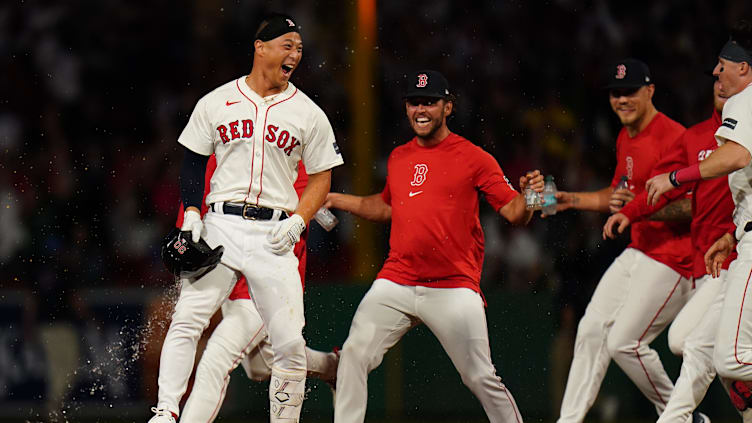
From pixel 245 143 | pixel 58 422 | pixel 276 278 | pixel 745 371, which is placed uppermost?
pixel 245 143

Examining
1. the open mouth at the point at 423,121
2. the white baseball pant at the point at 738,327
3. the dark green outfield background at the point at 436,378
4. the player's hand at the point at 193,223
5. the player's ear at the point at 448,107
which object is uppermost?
the player's ear at the point at 448,107

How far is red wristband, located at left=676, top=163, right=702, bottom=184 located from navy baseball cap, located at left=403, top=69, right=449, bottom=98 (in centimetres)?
154

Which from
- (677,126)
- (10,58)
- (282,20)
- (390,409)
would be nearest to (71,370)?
(390,409)

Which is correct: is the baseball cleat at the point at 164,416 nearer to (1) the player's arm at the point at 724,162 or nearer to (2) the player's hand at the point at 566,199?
(1) the player's arm at the point at 724,162

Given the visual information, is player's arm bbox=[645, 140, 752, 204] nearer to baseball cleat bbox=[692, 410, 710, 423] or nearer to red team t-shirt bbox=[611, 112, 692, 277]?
red team t-shirt bbox=[611, 112, 692, 277]

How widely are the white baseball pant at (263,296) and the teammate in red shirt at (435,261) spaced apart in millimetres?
678

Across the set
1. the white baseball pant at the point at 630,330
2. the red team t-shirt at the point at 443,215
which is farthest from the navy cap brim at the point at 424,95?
the white baseball pant at the point at 630,330

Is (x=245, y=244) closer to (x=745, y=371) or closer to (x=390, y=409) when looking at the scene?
(x=745, y=371)

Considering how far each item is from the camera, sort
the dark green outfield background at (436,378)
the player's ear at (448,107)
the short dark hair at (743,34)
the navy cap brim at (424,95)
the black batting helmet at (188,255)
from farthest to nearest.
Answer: the dark green outfield background at (436,378)
the player's ear at (448,107)
the navy cap brim at (424,95)
the short dark hair at (743,34)
the black batting helmet at (188,255)

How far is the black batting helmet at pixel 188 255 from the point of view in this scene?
18.6 ft

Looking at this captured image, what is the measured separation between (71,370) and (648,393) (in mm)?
5125

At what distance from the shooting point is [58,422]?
933 centimetres

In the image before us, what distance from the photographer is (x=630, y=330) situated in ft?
24.2

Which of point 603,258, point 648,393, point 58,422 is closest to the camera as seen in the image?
point 648,393
